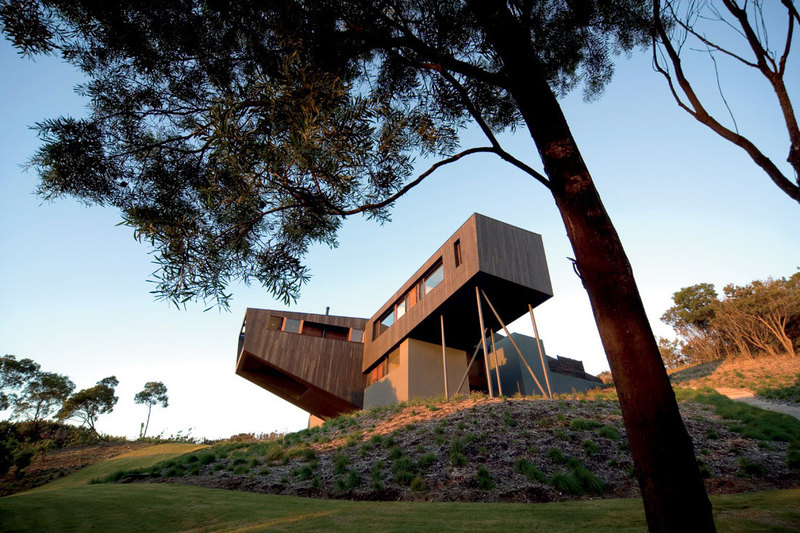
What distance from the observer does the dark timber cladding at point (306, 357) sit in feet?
66.5

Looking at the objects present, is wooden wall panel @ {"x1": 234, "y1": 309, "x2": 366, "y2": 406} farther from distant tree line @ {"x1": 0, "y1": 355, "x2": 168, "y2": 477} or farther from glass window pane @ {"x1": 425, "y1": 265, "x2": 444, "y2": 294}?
distant tree line @ {"x1": 0, "y1": 355, "x2": 168, "y2": 477}

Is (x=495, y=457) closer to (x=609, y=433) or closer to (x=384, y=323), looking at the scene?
(x=609, y=433)

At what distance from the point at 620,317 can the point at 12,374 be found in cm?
4849

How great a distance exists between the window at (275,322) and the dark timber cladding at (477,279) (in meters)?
7.11

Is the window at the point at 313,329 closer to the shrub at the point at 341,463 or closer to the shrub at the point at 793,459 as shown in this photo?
the shrub at the point at 341,463

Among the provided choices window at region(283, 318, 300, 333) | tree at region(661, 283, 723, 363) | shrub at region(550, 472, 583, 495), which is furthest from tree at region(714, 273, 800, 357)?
window at region(283, 318, 300, 333)

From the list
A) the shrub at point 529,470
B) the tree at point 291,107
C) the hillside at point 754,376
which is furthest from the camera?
the hillside at point 754,376

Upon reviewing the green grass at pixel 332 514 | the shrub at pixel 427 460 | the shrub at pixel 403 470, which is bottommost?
the green grass at pixel 332 514

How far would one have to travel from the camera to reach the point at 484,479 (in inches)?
281

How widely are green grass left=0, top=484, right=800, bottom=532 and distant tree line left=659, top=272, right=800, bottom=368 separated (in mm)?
21352

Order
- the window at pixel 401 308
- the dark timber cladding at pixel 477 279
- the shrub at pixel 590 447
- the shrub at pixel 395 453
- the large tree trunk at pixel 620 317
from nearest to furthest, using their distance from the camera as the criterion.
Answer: the large tree trunk at pixel 620 317, the shrub at pixel 590 447, the shrub at pixel 395 453, the dark timber cladding at pixel 477 279, the window at pixel 401 308

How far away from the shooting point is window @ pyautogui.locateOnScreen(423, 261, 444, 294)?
1706 cm

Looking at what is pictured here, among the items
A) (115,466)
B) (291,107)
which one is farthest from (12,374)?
(291,107)

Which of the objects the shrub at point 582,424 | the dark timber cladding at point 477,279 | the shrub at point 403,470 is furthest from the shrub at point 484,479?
the dark timber cladding at point 477,279
